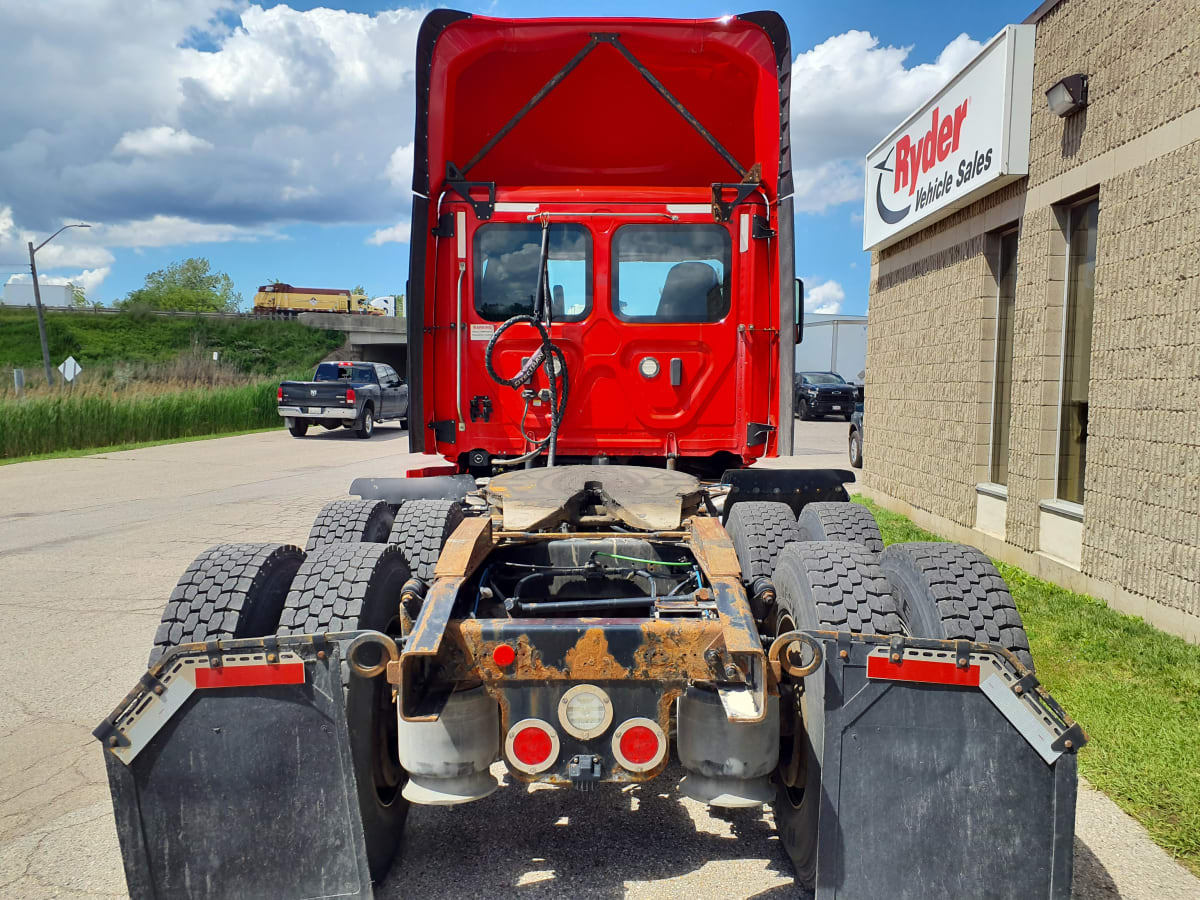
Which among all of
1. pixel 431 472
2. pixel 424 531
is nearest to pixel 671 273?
pixel 431 472

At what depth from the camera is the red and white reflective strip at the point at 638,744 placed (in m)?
2.71

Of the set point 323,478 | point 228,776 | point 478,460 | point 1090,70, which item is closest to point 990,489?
point 1090,70

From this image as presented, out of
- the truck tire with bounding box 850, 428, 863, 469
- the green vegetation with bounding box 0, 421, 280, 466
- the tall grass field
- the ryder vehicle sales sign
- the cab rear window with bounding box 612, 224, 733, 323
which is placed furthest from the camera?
the tall grass field

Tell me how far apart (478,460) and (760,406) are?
180 centimetres

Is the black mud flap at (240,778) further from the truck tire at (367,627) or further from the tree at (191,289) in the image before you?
the tree at (191,289)

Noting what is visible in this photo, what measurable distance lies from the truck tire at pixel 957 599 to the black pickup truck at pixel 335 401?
2030cm

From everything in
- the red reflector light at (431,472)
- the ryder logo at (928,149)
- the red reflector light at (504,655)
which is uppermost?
the ryder logo at (928,149)

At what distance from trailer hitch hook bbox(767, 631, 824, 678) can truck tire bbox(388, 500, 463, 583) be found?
5.94ft

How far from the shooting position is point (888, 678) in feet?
8.50

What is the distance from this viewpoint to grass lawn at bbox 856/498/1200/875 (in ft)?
11.9

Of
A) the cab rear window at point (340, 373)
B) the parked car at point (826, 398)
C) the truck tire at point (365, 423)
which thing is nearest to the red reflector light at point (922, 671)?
the truck tire at point (365, 423)

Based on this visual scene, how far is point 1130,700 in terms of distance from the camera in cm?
465

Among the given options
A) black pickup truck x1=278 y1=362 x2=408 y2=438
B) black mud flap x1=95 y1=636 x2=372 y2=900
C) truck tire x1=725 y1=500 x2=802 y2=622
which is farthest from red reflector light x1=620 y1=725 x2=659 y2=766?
black pickup truck x1=278 y1=362 x2=408 y2=438

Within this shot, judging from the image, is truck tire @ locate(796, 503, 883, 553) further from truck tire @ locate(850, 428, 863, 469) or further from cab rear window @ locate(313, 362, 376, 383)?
cab rear window @ locate(313, 362, 376, 383)
